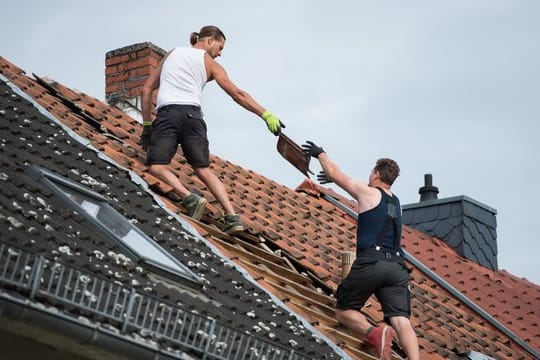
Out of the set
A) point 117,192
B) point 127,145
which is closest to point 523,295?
point 127,145

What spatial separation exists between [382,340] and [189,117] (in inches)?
95.2

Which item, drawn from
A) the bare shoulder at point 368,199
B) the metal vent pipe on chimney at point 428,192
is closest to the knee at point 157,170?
the bare shoulder at point 368,199

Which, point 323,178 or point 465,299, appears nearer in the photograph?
point 323,178

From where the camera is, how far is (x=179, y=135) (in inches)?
468

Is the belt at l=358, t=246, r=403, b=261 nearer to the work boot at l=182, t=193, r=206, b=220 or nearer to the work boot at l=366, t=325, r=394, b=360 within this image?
the work boot at l=366, t=325, r=394, b=360

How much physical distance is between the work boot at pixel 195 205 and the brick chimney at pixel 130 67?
14.3 feet

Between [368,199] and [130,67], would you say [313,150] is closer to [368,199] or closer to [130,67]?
[368,199]

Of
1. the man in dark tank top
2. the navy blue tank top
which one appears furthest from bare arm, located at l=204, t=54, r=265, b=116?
the navy blue tank top

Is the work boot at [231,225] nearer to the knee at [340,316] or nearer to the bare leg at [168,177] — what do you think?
the bare leg at [168,177]

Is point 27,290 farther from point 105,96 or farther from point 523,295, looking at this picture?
point 523,295

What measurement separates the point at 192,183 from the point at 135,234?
123 inches

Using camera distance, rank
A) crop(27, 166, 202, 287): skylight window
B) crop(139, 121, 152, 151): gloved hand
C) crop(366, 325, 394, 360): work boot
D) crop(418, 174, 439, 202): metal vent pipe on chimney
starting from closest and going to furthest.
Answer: crop(27, 166, 202, 287): skylight window < crop(366, 325, 394, 360): work boot < crop(139, 121, 152, 151): gloved hand < crop(418, 174, 439, 202): metal vent pipe on chimney

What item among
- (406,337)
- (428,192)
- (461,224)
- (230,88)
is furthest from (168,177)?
(428,192)

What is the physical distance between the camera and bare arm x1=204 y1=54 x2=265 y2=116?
11.9 meters
